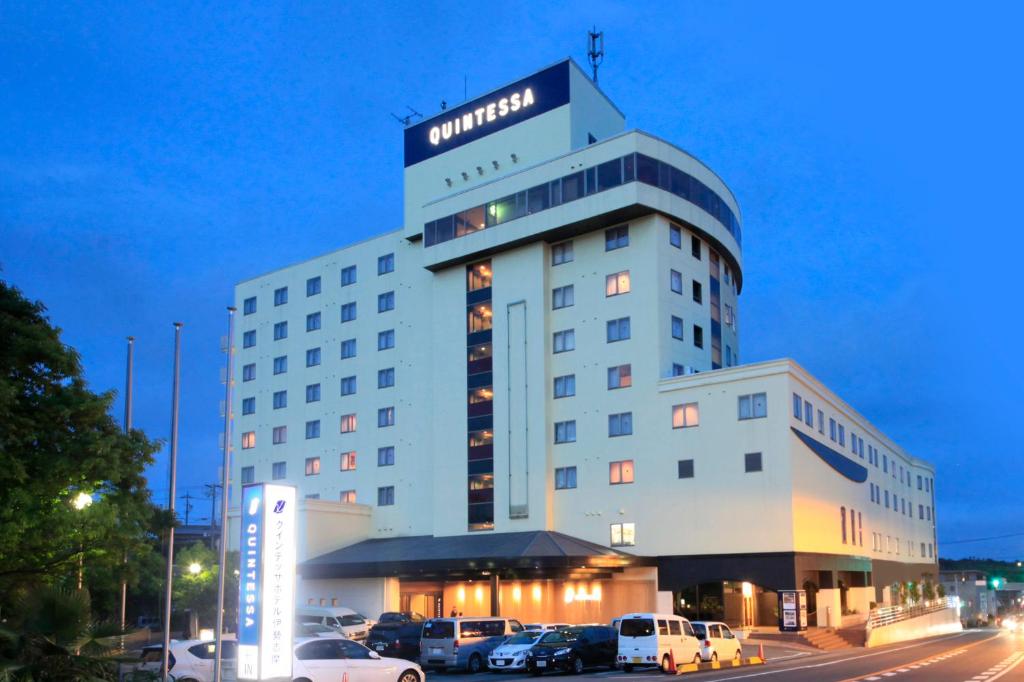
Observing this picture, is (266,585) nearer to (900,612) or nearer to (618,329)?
(618,329)

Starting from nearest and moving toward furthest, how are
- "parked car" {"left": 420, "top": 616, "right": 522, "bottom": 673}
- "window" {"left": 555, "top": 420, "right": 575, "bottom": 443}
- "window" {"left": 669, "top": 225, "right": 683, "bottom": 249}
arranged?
1. "parked car" {"left": 420, "top": 616, "right": 522, "bottom": 673}
2. "window" {"left": 669, "top": 225, "right": 683, "bottom": 249}
3. "window" {"left": 555, "top": 420, "right": 575, "bottom": 443}

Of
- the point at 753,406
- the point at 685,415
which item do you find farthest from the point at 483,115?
A: the point at 753,406

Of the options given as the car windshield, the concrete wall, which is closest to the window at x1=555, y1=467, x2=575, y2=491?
the concrete wall

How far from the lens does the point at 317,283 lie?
71438 millimetres

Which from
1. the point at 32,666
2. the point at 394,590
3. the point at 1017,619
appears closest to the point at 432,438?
the point at 394,590

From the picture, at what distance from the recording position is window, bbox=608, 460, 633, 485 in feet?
177

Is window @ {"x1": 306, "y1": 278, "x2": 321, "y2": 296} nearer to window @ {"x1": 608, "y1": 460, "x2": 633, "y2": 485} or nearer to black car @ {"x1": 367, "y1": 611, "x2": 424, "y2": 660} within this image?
window @ {"x1": 608, "y1": 460, "x2": 633, "y2": 485}

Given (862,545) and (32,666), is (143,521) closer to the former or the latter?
(32,666)

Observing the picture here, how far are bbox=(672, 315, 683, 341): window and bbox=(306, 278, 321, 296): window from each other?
1098 inches

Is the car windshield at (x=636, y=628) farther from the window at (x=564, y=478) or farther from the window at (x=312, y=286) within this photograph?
the window at (x=312, y=286)

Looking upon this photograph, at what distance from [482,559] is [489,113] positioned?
91.8ft

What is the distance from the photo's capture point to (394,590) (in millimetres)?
58312

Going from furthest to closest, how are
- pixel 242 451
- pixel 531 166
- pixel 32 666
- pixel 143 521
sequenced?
pixel 242 451
pixel 531 166
pixel 143 521
pixel 32 666

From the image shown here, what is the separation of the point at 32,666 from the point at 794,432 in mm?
40491
